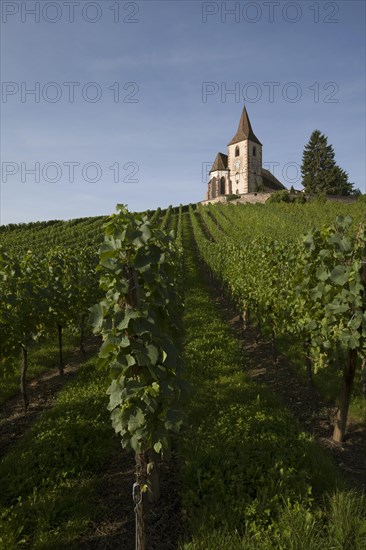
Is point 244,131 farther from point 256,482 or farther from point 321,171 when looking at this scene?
point 256,482

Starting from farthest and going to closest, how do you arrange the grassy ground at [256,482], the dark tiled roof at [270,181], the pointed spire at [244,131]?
the dark tiled roof at [270,181], the pointed spire at [244,131], the grassy ground at [256,482]

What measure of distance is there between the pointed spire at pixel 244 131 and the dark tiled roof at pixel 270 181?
34.0ft

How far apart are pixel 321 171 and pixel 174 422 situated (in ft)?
238

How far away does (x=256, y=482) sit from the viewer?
15.6ft

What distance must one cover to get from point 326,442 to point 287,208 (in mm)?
50998

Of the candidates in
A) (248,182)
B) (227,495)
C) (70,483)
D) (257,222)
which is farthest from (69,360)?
(248,182)

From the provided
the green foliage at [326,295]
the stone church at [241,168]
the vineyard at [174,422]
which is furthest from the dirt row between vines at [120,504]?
the stone church at [241,168]

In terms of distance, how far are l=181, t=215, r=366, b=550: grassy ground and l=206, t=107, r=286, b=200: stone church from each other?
250 feet

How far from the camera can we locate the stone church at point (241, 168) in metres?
82.9

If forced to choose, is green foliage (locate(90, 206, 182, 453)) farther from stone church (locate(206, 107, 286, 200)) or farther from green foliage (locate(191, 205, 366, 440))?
stone church (locate(206, 107, 286, 200))

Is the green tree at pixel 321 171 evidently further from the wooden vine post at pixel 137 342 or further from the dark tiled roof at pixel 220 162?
the wooden vine post at pixel 137 342

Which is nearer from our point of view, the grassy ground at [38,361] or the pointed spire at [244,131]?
the grassy ground at [38,361]

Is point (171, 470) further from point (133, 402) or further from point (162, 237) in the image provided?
point (162, 237)

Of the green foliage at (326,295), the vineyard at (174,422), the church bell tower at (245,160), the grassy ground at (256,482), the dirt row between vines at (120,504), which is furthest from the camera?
the church bell tower at (245,160)
